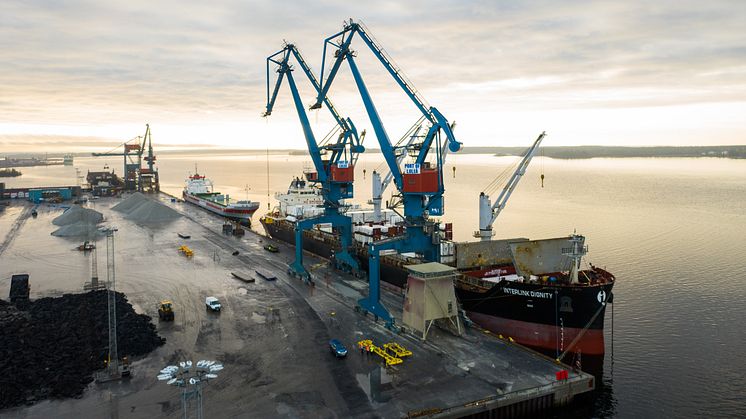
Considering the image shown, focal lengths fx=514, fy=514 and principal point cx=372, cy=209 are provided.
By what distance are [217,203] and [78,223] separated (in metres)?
31.2

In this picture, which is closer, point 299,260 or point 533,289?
point 533,289

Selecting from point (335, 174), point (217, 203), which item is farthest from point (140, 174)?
point (335, 174)

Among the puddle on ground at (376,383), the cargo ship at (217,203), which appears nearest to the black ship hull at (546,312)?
the puddle on ground at (376,383)

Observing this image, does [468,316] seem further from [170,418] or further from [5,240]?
[5,240]

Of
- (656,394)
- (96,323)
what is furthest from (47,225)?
(656,394)

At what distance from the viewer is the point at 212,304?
1671 inches

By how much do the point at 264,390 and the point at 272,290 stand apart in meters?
21.4

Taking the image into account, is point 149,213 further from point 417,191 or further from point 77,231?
point 417,191

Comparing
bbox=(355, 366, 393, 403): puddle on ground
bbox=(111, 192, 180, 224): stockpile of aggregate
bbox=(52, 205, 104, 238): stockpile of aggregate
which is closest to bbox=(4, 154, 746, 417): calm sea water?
bbox=(355, 366, 393, 403): puddle on ground

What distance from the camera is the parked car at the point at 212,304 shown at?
4219 cm

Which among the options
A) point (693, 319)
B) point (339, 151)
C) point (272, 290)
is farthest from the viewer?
point (339, 151)

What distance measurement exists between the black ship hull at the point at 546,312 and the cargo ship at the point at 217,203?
75.5m

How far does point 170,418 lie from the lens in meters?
25.3

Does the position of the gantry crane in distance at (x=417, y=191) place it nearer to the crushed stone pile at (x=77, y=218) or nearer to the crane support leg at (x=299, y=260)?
the crane support leg at (x=299, y=260)
